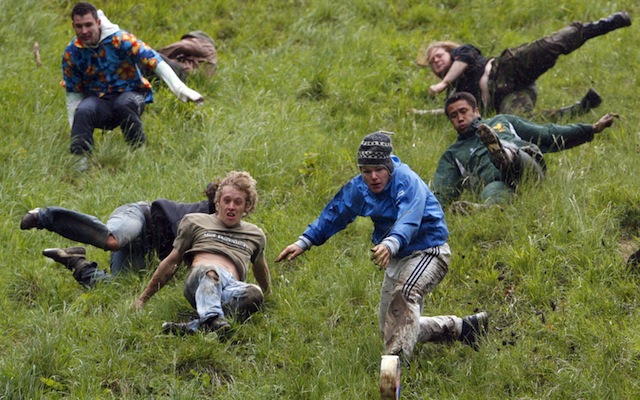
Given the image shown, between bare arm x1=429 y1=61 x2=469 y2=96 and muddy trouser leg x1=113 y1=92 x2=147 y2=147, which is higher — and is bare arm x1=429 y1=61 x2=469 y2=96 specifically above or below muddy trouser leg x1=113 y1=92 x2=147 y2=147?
below

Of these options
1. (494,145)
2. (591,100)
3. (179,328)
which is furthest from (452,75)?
(179,328)

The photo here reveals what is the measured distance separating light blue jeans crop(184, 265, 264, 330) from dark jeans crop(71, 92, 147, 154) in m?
3.10

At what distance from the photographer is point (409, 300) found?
6.53 meters

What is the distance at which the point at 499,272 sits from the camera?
7.93m

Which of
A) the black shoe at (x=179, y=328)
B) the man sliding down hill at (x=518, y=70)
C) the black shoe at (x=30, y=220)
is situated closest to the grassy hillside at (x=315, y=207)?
the black shoe at (x=179, y=328)

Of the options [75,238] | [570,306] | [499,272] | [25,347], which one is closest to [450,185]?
[499,272]

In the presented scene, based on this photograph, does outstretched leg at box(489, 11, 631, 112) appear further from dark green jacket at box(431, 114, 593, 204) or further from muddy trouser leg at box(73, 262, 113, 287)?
muddy trouser leg at box(73, 262, 113, 287)

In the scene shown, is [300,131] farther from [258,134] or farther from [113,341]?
[113,341]

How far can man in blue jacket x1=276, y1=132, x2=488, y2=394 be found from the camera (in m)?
6.43

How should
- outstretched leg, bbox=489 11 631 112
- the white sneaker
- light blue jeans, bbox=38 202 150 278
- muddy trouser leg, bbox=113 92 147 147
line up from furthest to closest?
outstretched leg, bbox=489 11 631 112 → muddy trouser leg, bbox=113 92 147 147 → light blue jeans, bbox=38 202 150 278 → the white sneaker

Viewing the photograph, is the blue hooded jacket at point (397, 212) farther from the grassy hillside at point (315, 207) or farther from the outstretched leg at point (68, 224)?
the outstretched leg at point (68, 224)

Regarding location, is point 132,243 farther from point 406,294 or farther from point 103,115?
point 406,294

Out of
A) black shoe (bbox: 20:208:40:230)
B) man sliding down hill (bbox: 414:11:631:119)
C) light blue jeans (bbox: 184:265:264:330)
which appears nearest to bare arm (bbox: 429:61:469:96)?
man sliding down hill (bbox: 414:11:631:119)

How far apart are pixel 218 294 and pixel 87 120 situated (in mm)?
3400
